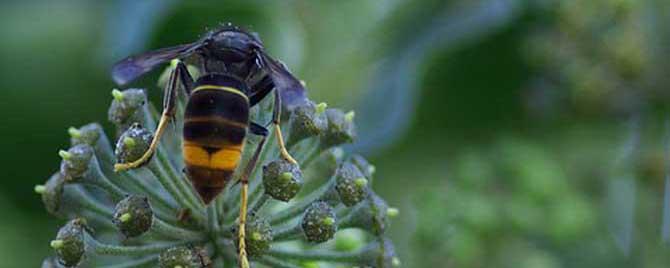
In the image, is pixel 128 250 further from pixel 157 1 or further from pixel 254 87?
pixel 157 1

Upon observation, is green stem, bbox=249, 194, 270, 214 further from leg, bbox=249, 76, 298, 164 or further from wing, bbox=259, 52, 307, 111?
wing, bbox=259, 52, 307, 111

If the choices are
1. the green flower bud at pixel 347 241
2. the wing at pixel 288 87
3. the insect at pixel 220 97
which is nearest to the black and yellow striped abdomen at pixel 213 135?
the insect at pixel 220 97

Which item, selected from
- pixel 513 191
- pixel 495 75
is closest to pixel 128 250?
pixel 513 191

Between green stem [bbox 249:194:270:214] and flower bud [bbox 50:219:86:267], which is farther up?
green stem [bbox 249:194:270:214]

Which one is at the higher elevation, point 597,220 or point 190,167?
point 597,220

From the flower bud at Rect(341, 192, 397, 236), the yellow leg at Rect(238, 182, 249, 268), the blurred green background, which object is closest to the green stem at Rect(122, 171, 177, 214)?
the yellow leg at Rect(238, 182, 249, 268)

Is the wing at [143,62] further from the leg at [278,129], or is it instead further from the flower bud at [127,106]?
the leg at [278,129]

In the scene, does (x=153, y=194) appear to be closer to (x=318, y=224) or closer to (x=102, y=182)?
(x=102, y=182)
